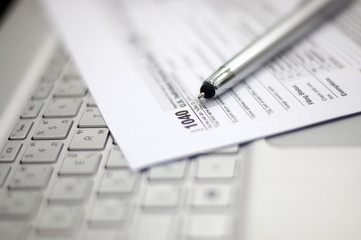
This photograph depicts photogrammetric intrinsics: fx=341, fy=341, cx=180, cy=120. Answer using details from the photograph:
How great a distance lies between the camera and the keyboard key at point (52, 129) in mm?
373

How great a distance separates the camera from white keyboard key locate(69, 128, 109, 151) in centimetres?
36

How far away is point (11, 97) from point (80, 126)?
124 mm

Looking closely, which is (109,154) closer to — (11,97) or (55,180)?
(55,180)

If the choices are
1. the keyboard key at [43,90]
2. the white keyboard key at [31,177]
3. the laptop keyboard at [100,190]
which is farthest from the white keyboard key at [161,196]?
the keyboard key at [43,90]

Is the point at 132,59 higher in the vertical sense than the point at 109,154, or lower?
higher

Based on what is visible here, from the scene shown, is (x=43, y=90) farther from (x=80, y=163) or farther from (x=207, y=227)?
(x=207, y=227)

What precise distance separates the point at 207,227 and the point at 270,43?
10.5 inches

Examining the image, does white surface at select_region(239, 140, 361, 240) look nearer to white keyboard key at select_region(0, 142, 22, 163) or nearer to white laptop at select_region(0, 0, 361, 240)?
white laptop at select_region(0, 0, 361, 240)

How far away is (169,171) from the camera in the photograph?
1.08 ft

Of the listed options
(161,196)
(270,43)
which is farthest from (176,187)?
(270,43)

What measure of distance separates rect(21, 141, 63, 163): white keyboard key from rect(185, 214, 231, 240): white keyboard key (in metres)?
0.16

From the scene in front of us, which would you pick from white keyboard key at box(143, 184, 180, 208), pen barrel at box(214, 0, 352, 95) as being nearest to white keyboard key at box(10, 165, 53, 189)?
white keyboard key at box(143, 184, 180, 208)

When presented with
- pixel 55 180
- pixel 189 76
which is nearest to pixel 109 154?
pixel 55 180

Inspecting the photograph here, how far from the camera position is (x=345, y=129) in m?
0.35
